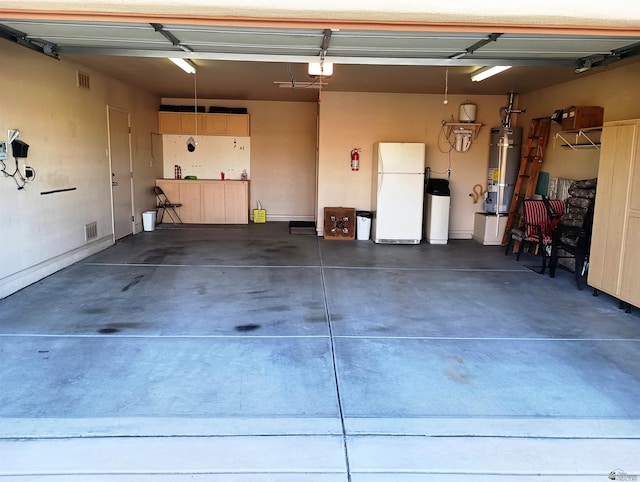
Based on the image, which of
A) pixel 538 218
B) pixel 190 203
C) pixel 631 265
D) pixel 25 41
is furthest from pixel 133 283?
pixel 538 218

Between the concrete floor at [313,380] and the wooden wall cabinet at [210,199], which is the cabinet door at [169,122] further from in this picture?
the concrete floor at [313,380]

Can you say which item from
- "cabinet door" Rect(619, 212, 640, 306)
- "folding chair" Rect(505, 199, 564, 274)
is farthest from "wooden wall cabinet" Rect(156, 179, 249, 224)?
"cabinet door" Rect(619, 212, 640, 306)

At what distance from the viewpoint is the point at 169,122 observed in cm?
1033

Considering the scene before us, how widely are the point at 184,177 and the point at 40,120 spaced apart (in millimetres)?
5199

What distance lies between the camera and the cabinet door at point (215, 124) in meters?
10.4

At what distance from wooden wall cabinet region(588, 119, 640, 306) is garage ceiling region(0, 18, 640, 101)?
A: 2.65ft

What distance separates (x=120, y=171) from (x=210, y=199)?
2420mm

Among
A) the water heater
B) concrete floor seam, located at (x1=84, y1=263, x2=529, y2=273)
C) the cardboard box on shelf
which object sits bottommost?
concrete floor seam, located at (x1=84, y1=263, x2=529, y2=273)

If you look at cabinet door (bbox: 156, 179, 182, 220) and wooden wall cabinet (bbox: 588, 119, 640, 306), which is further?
cabinet door (bbox: 156, 179, 182, 220)

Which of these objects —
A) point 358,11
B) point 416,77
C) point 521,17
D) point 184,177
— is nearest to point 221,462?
point 358,11

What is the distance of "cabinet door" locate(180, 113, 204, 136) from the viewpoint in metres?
10.3

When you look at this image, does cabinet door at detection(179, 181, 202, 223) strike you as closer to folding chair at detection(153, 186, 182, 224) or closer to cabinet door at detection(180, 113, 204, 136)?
folding chair at detection(153, 186, 182, 224)

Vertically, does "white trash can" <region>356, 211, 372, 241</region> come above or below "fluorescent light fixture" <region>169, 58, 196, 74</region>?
below

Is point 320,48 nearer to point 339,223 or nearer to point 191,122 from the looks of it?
point 339,223
